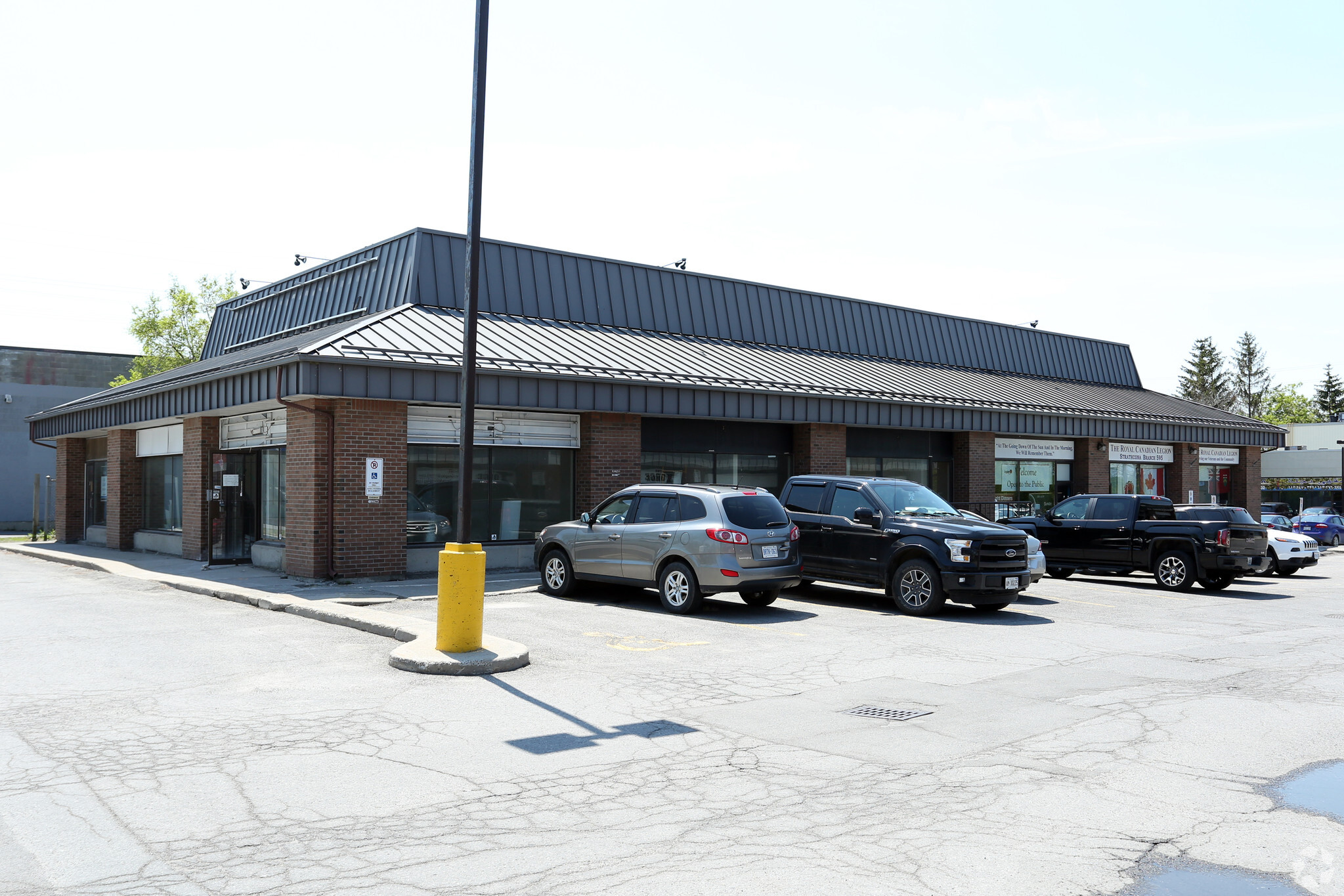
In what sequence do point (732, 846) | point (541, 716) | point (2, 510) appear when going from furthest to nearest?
point (2, 510)
point (541, 716)
point (732, 846)

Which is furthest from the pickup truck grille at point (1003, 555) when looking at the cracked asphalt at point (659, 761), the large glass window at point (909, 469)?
the large glass window at point (909, 469)

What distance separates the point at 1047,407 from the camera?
1123 inches

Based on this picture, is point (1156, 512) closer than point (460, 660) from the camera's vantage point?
No

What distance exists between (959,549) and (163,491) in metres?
19.8

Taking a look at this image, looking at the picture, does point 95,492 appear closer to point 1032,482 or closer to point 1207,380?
point 1032,482

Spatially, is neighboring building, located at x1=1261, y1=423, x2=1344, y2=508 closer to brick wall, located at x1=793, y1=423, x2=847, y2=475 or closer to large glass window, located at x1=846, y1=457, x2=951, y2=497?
large glass window, located at x1=846, y1=457, x2=951, y2=497

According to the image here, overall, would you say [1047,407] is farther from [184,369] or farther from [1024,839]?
[1024,839]

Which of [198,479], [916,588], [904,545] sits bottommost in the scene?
[916,588]

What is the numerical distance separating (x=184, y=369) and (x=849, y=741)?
21278 millimetres

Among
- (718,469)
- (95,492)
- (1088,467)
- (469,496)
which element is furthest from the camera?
(1088,467)

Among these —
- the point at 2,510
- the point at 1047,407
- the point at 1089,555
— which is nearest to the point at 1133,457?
the point at 1047,407

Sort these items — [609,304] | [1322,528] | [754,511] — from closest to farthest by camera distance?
1. [754,511]
2. [609,304]
3. [1322,528]

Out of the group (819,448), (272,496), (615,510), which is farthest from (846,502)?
(272,496)

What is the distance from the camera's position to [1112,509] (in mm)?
19812
